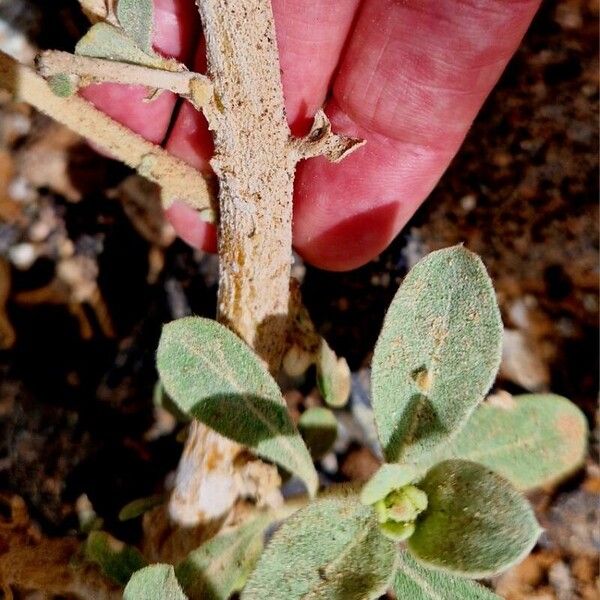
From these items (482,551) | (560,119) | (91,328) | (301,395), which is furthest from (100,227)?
(482,551)

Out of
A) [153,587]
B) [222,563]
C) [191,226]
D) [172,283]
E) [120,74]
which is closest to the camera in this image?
[120,74]

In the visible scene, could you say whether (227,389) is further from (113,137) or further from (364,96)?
(364,96)

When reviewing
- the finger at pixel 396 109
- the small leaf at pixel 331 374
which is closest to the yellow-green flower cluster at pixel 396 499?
the small leaf at pixel 331 374

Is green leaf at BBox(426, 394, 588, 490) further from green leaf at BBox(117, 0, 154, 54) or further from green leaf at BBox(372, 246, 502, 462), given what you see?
green leaf at BBox(117, 0, 154, 54)

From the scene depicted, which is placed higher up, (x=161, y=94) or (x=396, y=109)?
(x=396, y=109)

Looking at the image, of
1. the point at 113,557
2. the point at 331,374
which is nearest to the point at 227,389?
the point at 331,374

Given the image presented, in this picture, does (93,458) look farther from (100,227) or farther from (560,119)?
(560,119)

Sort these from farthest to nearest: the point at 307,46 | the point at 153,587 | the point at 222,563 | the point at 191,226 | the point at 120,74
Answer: the point at 191,226
the point at 307,46
the point at 222,563
the point at 153,587
the point at 120,74
